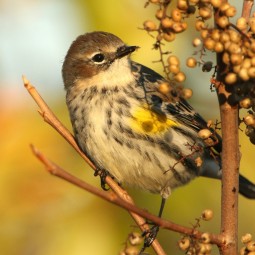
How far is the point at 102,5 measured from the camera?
5.18 metres

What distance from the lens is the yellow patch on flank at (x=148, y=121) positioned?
532 cm

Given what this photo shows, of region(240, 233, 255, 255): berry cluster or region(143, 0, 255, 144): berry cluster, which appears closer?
region(143, 0, 255, 144): berry cluster

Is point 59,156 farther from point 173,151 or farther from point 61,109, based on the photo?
point 173,151

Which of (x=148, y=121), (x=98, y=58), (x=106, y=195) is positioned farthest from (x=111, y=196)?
(x=98, y=58)

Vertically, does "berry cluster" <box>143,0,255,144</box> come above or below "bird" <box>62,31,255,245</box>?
above

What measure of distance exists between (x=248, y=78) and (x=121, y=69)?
315 centimetres

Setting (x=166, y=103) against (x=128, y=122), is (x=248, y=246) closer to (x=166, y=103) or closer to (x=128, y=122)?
(x=128, y=122)

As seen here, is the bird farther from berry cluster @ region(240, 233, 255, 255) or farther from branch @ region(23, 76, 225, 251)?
berry cluster @ region(240, 233, 255, 255)

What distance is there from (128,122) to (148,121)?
0.95 ft

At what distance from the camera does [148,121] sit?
5547 millimetres

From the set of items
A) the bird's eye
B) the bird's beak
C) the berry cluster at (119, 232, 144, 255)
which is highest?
the bird's beak

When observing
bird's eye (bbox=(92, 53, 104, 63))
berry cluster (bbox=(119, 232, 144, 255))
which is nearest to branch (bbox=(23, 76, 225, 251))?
berry cluster (bbox=(119, 232, 144, 255))

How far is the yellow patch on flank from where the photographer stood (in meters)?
5.32

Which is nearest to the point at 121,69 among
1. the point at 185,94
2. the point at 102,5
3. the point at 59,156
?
the point at 102,5
